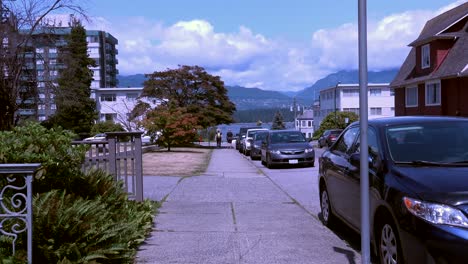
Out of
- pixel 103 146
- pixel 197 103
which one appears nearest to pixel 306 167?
pixel 103 146

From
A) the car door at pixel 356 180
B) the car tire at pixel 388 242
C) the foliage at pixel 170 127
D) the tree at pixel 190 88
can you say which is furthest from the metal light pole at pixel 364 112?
the tree at pixel 190 88

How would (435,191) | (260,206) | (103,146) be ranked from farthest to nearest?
(260,206), (103,146), (435,191)

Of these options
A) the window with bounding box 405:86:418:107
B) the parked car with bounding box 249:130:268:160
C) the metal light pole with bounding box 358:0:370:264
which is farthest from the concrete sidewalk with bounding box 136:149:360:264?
the window with bounding box 405:86:418:107

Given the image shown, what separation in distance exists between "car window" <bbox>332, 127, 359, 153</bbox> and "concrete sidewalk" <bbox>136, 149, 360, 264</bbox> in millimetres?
1144

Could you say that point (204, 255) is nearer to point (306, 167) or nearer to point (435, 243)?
point (435, 243)

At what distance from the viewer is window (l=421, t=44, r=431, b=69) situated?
35.2 meters

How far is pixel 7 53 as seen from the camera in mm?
16984

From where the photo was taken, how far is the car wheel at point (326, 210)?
25.2 feet

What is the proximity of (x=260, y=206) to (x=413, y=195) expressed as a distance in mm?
5298

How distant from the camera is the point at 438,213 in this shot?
443cm

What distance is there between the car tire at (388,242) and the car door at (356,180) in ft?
2.05

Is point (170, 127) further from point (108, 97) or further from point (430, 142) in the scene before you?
point (108, 97)

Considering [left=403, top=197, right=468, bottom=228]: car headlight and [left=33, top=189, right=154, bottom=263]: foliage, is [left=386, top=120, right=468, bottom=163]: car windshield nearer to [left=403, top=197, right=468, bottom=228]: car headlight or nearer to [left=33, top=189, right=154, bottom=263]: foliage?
[left=403, top=197, right=468, bottom=228]: car headlight

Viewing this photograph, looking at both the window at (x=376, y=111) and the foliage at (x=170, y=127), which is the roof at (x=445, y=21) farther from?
the window at (x=376, y=111)
